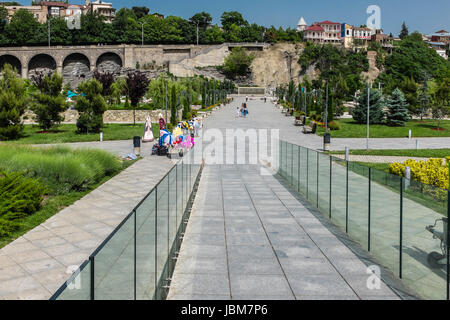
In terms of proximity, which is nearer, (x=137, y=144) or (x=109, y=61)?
(x=137, y=144)

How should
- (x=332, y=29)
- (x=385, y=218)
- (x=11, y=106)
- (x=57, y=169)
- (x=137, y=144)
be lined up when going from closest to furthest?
(x=385, y=218) < (x=57, y=169) < (x=137, y=144) < (x=11, y=106) < (x=332, y=29)

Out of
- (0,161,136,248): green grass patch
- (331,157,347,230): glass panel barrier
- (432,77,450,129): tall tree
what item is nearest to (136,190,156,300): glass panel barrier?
(0,161,136,248): green grass patch

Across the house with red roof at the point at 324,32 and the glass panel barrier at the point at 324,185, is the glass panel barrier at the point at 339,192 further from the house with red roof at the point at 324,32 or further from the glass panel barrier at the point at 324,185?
the house with red roof at the point at 324,32

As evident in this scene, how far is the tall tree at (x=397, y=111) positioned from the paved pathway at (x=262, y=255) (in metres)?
28.9

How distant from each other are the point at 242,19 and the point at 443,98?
104 metres

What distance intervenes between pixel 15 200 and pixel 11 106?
20.5 metres

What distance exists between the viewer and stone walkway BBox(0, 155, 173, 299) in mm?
7047

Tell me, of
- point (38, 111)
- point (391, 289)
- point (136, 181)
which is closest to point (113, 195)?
point (136, 181)

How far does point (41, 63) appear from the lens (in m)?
108

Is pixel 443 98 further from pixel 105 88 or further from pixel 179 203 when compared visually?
pixel 179 203

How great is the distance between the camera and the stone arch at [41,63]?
107m

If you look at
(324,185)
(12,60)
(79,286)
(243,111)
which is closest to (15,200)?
(324,185)

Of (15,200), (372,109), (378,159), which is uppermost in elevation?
(372,109)

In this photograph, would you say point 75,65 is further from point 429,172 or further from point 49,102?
point 429,172
